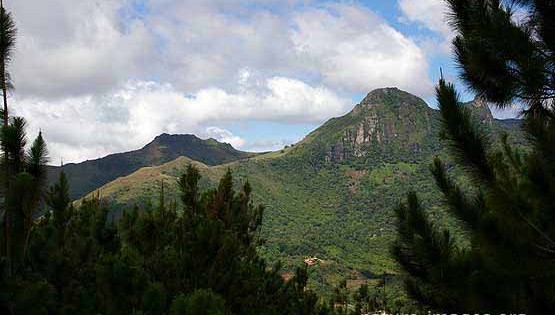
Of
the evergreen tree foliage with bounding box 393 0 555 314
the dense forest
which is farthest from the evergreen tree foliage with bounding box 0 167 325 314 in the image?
the evergreen tree foliage with bounding box 393 0 555 314

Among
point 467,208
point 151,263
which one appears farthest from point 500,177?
point 151,263

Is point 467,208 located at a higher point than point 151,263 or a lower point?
→ higher

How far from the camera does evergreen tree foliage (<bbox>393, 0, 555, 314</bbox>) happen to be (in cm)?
640

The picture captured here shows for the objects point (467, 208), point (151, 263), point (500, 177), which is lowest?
point (151, 263)

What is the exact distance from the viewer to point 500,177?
24.6 feet

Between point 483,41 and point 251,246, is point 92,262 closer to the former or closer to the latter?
point 251,246

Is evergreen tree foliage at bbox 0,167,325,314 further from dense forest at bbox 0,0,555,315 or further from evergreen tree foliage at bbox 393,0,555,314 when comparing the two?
evergreen tree foliage at bbox 393,0,555,314

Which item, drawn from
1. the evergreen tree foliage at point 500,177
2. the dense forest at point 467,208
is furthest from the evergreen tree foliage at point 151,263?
the evergreen tree foliage at point 500,177

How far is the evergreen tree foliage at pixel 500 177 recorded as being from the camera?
252 inches

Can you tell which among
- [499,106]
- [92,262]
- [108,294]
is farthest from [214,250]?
[499,106]

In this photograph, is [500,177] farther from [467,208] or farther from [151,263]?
[151,263]

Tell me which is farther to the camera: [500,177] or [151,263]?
[151,263]

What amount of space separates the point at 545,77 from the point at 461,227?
2260 mm

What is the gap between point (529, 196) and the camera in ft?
21.9
